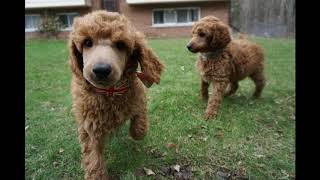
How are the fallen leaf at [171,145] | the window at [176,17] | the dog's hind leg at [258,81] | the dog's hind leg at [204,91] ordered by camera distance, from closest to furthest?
the fallen leaf at [171,145]
the dog's hind leg at [204,91]
the dog's hind leg at [258,81]
the window at [176,17]

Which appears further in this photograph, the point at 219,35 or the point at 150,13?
the point at 150,13

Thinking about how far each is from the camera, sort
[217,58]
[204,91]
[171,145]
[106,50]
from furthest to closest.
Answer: [204,91] < [217,58] < [171,145] < [106,50]

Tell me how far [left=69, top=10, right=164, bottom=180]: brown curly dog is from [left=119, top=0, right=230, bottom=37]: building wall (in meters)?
19.4

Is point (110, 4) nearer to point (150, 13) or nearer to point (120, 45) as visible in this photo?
point (150, 13)

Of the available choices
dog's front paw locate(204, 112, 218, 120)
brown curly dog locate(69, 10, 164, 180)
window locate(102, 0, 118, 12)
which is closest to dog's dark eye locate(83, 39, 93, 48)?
brown curly dog locate(69, 10, 164, 180)

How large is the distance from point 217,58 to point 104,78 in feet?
10.4

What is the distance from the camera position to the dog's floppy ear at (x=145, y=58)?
3.87m

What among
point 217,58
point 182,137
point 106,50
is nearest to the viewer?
point 106,50

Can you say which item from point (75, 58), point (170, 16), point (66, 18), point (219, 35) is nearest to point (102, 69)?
point (75, 58)

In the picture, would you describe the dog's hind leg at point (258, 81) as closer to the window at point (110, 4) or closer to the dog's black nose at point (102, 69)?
the dog's black nose at point (102, 69)

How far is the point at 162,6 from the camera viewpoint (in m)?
23.9

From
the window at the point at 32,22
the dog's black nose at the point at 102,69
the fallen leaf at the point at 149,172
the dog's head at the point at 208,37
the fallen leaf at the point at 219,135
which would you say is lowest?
the fallen leaf at the point at 149,172

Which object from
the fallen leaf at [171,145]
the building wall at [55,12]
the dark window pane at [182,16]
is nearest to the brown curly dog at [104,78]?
the fallen leaf at [171,145]
